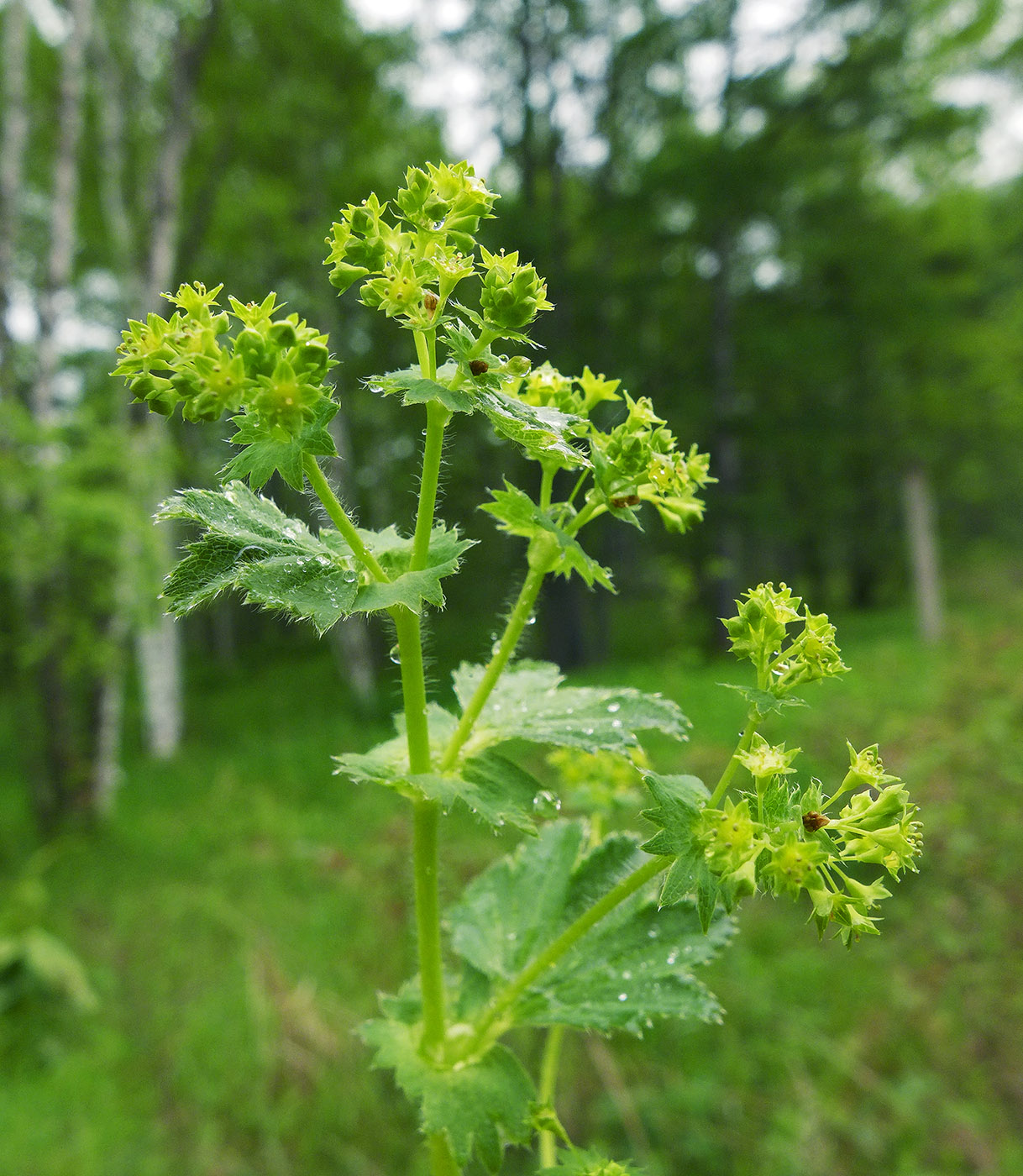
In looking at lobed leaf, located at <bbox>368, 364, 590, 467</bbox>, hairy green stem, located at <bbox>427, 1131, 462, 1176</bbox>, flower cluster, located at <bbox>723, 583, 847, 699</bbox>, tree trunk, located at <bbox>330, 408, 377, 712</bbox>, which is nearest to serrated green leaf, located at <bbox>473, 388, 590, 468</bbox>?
lobed leaf, located at <bbox>368, 364, 590, 467</bbox>

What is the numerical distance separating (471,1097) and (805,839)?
48 centimetres

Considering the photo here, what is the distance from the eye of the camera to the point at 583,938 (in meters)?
1.05

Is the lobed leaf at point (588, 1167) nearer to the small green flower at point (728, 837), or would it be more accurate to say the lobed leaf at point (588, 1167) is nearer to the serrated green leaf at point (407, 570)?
the small green flower at point (728, 837)

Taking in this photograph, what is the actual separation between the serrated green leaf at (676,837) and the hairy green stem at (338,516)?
335 mm

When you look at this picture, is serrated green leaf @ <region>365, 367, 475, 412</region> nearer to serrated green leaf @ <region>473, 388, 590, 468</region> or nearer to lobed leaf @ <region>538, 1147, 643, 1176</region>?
serrated green leaf @ <region>473, 388, 590, 468</region>

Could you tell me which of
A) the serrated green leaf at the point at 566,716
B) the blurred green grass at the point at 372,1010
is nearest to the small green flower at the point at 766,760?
the serrated green leaf at the point at 566,716

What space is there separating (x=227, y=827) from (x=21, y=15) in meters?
8.82

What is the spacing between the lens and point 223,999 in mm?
4984

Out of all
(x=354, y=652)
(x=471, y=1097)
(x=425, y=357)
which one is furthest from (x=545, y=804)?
(x=354, y=652)

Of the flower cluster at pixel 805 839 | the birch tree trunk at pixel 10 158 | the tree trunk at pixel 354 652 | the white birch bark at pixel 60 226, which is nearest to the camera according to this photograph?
the flower cluster at pixel 805 839

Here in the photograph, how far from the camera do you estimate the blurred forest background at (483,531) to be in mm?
4160

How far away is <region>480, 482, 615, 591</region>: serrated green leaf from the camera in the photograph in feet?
2.51

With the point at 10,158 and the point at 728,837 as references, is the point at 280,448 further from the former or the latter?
the point at 10,158

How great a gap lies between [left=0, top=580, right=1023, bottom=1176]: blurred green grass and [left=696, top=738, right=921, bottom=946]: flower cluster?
12.0 feet
